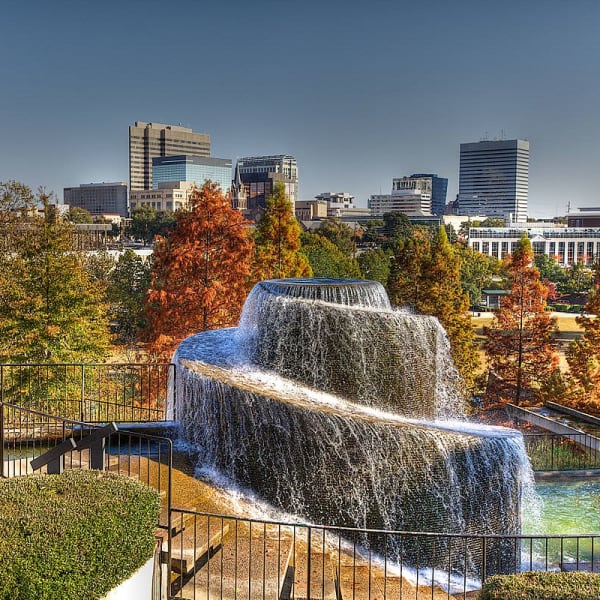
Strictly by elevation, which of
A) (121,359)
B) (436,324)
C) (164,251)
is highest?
(164,251)

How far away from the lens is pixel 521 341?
22.1 m

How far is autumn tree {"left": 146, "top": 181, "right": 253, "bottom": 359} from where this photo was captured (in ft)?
63.7

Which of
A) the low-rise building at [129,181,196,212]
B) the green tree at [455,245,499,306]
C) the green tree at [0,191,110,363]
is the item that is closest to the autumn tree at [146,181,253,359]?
the green tree at [0,191,110,363]

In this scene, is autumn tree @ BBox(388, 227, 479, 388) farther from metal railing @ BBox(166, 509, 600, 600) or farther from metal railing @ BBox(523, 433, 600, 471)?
metal railing @ BBox(166, 509, 600, 600)

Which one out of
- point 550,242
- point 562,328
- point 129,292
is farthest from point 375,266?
point 550,242

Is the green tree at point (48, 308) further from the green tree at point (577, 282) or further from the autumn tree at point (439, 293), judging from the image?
the green tree at point (577, 282)

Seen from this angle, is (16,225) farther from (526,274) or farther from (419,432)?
(419,432)

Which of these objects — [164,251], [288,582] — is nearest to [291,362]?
[288,582]

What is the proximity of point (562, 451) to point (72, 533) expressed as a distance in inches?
511

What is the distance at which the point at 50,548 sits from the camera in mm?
5023

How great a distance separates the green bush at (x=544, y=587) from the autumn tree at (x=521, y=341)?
17.2 m

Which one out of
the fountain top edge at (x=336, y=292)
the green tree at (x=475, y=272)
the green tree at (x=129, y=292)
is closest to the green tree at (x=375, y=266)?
the green tree at (x=129, y=292)

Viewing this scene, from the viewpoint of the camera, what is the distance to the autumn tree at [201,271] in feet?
63.7

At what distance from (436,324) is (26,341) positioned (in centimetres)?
983
